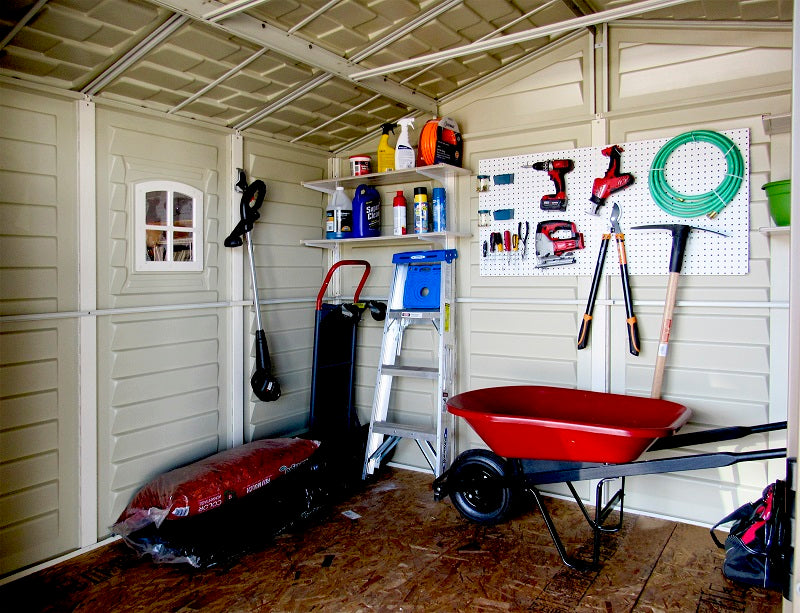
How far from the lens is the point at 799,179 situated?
97 cm

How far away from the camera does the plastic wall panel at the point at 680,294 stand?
9.11ft

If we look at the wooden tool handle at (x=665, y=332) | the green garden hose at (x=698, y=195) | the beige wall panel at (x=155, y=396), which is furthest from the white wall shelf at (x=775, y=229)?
the beige wall panel at (x=155, y=396)

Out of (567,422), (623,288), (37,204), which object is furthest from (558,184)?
(37,204)

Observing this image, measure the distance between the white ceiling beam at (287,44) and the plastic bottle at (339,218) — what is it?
74 cm

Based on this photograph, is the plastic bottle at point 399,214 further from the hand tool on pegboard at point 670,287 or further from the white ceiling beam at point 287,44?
the hand tool on pegboard at point 670,287

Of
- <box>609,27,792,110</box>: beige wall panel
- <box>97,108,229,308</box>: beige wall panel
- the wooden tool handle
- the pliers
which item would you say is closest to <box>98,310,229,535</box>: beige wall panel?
<box>97,108,229,308</box>: beige wall panel

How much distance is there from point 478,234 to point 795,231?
2.57m

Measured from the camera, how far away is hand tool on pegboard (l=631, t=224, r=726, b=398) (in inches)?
111

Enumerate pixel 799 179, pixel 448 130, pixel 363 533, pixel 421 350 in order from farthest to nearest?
pixel 421 350, pixel 448 130, pixel 363 533, pixel 799 179

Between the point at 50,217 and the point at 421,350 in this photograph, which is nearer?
the point at 50,217

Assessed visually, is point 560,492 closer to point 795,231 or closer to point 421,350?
point 421,350

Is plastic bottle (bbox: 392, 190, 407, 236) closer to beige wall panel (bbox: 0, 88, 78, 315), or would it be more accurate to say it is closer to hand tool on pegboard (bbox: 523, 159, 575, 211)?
hand tool on pegboard (bbox: 523, 159, 575, 211)

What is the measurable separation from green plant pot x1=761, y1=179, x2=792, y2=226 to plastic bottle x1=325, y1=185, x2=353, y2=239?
221 centimetres

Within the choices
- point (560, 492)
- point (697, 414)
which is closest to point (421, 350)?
point (560, 492)
